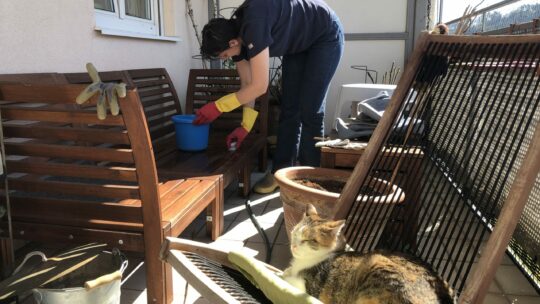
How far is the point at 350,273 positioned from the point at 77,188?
3.44ft

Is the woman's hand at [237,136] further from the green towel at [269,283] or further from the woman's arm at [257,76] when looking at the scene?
the green towel at [269,283]

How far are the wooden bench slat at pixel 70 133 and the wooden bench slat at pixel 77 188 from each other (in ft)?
0.58

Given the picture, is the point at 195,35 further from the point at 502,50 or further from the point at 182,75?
the point at 502,50

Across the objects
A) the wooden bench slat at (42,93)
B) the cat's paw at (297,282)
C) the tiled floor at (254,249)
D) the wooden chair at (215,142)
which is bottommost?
the tiled floor at (254,249)

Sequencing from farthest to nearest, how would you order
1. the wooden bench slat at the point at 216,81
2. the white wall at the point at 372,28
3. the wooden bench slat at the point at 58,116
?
the white wall at the point at 372,28
the wooden bench slat at the point at 216,81
the wooden bench slat at the point at 58,116

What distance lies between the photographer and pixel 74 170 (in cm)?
154

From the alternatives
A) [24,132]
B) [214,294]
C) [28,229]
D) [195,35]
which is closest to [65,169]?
[24,132]

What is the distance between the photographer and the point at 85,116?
1419 millimetres

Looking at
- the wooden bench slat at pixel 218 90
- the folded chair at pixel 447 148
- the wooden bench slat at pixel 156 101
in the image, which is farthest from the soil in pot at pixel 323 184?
the wooden bench slat at pixel 218 90

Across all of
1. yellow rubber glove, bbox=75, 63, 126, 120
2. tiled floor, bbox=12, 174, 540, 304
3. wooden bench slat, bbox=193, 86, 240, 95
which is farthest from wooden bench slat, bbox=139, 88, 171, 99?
yellow rubber glove, bbox=75, 63, 126, 120

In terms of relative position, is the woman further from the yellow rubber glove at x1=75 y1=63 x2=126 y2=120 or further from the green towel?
the green towel

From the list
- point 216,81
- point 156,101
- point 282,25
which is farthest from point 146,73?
point 282,25

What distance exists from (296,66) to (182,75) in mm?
1535

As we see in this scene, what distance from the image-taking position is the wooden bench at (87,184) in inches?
55.8
